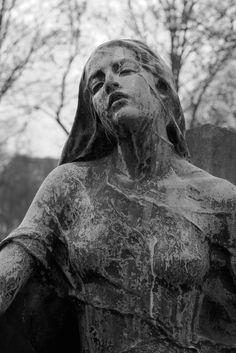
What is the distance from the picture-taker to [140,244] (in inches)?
107

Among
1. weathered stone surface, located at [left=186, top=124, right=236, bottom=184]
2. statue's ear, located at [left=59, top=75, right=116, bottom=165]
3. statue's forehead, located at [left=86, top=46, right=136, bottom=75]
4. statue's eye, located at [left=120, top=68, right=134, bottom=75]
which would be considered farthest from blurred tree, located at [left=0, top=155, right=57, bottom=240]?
statue's eye, located at [left=120, top=68, right=134, bottom=75]

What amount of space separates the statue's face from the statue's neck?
81mm

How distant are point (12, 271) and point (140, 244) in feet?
1.54

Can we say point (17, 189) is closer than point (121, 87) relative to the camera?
No

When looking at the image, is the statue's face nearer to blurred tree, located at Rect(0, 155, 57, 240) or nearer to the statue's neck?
the statue's neck

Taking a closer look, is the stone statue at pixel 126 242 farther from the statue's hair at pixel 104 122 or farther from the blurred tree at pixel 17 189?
the blurred tree at pixel 17 189

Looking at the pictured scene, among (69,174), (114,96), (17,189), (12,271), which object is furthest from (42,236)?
(17,189)

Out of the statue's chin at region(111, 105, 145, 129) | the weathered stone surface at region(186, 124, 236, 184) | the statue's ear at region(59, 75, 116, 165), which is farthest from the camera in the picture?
the weathered stone surface at region(186, 124, 236, 184)

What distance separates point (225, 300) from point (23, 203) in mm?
35511

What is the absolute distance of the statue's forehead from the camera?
3.01 meters

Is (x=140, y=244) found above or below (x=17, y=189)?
above

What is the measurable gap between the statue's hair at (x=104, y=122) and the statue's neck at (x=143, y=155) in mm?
89

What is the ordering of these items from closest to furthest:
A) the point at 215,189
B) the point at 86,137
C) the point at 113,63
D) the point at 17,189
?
the point at 215,189, the point at 113,63, the point at 86,137, the point at 17,189

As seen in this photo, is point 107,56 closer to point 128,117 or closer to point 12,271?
point 128,117
